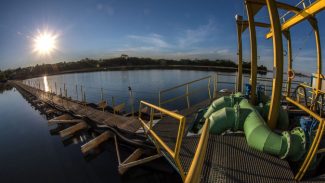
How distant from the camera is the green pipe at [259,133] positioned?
12.6 feet

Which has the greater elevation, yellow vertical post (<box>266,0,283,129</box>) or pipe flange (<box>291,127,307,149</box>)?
yellow vertical post (<box>266,0,283,129</box>)

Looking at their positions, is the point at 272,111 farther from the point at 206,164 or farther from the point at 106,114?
the point at 106,114

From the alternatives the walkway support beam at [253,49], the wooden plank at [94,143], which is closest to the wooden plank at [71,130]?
the wooden plank at [94,143]

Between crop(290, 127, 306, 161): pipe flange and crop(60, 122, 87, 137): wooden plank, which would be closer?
crop(290, 127, 306, 161): pipe flange

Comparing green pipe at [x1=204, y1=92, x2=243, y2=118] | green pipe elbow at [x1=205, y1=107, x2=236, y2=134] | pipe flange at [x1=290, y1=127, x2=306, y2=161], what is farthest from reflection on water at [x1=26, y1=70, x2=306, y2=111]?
pipe flange at [x1=290, y1=127, x2=306, y2=161]

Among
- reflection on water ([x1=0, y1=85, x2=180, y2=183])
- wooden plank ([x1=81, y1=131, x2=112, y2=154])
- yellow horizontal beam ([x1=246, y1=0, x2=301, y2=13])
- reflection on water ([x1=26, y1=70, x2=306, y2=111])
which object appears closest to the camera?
yellow horizontal beam ([x1=246, y1=0, x2=301, y2=13])

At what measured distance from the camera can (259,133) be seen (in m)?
4.09

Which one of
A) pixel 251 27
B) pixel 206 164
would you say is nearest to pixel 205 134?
pixel 206 164

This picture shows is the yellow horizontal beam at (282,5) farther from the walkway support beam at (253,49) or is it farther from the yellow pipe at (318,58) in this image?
the yellow pipe at (318,58)

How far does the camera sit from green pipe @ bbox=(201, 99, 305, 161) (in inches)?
151

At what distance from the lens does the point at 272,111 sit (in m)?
4.91

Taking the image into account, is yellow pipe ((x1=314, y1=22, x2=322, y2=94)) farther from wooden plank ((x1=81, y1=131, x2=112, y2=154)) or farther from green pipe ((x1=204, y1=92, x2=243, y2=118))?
wooden plank ((x1=81, y1=131, x2=112, y2=154))

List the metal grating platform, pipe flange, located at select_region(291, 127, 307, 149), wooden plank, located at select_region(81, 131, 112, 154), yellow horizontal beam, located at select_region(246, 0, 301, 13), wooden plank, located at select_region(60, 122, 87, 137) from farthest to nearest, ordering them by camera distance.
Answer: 1. wooden plank, located at select_region(60, 122, 87, 137)
2. wooden plank, located at select_region(81, 131, 112, 154)
3. yellow horizontal beam, located at select_region(246, 0, 301, 13)
4. pipe flange, located at select_region(291, 127, 307, 149)
5. the metal grating platform

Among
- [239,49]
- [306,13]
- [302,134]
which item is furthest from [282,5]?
[302,134]
